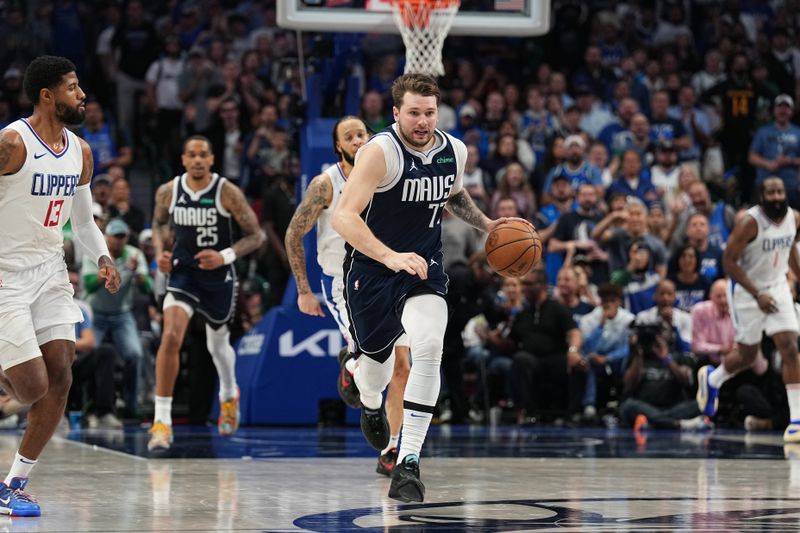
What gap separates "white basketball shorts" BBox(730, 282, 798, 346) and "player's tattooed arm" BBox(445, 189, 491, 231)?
5.35 m

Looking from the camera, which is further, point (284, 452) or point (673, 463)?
point (284, 452)

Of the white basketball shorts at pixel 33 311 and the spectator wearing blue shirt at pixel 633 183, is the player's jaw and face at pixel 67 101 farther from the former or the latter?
the spectator wearing blue shirt at pixel 633 183

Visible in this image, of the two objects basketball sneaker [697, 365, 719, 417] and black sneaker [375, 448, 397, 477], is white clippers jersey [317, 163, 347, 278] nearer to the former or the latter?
black sneaker [375, 448, 397, 477]

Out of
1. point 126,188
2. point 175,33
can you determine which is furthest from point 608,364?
point 175,33

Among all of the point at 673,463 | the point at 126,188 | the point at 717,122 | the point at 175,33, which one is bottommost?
the point at 673,463

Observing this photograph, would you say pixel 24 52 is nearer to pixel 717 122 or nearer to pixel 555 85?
pixel 555 85

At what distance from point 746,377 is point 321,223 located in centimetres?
618

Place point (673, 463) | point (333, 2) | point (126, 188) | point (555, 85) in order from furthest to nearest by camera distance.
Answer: point (555, 85) → point (126, 188) → point (333, 2) → point (673, 463)

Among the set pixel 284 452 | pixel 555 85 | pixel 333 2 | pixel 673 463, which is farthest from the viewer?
pixel 555 85

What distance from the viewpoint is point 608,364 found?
14812 millimetres

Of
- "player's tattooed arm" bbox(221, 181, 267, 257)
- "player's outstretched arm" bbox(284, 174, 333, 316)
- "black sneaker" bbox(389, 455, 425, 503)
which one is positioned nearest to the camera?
"black sneaker" bbox(389, 455, 425, 503)

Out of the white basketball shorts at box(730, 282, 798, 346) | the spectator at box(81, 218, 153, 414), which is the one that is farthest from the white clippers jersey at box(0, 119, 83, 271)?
the white basketball shorts at box(730, 282, 798, 346)

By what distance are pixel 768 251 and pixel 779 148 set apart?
6379 mm

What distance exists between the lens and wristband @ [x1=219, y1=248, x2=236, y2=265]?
444 inches
